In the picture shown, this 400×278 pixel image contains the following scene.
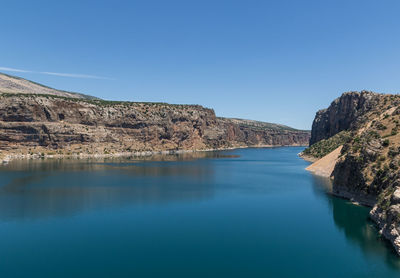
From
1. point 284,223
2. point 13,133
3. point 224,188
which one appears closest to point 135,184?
point 224,188

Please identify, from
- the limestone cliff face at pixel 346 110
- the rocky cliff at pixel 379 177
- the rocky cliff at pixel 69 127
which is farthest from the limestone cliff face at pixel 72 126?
the rocky cliff at pixel 379 177

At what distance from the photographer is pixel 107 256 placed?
26.5 m

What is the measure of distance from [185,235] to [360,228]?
20.4 meters

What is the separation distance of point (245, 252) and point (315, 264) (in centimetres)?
597

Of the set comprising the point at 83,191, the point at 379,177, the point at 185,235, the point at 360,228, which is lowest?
the point at 185,235

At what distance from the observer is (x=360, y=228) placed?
114ft

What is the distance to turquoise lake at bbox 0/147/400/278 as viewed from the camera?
24219 mm

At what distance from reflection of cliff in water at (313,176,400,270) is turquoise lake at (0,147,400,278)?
0.10 m

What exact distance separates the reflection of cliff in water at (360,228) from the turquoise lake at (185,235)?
0.10 metres

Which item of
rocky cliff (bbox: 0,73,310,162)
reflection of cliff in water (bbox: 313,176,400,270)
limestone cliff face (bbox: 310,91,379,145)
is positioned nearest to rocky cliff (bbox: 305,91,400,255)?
reflection of cliff in water (bbox: 313,176,400,270)

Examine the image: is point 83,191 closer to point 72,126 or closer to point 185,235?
point 185,235

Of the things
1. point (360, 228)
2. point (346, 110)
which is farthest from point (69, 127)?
point (360, 228)

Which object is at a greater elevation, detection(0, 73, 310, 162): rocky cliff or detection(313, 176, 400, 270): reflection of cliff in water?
detection(0, 73, 310, 162): rocky cliff

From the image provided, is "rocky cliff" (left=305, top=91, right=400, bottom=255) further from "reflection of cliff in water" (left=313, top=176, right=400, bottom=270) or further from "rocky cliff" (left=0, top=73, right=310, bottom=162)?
"rocky cliff" (left=0, top=73, right=310, bottom=162)
